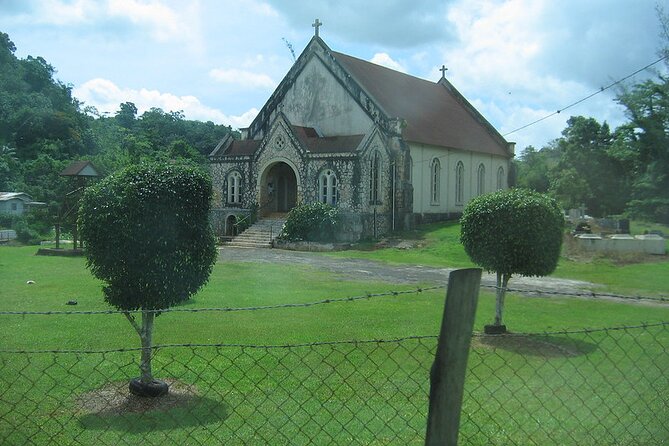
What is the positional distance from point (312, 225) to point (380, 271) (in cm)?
970

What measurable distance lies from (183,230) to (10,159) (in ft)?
186

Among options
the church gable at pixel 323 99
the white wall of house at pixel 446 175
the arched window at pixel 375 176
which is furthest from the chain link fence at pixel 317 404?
the white wall of house at pixel 446 175

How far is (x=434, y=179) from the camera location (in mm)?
38438

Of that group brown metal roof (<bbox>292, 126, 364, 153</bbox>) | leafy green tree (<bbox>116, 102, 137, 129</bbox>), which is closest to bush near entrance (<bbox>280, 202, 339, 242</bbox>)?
brown metal roof (<bbox>292, 126, 364, 153</bbox>)

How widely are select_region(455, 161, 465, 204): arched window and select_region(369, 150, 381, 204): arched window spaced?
29.4ft

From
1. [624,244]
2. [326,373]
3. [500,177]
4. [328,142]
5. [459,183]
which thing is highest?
[328,142]

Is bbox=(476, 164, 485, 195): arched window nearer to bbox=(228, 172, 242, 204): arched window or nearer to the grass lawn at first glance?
bbox=(228, 172, 242, 204): arched window

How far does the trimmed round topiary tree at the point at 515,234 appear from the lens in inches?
451

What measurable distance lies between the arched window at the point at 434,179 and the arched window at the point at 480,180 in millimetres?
5414

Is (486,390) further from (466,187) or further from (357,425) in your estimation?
(466,187)

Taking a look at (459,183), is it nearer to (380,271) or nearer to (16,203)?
(380,271)

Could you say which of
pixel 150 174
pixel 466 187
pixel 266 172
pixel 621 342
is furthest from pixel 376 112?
pixel 150 174

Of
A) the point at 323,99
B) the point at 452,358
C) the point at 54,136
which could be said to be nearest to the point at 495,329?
the point at 452,358

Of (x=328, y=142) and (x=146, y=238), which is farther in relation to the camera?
(x=328, y=142)
